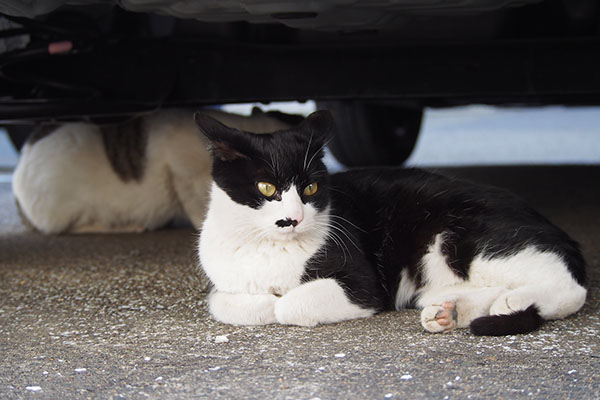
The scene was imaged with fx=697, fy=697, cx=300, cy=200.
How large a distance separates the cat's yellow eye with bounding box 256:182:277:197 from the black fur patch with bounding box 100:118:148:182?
2088 millimetres

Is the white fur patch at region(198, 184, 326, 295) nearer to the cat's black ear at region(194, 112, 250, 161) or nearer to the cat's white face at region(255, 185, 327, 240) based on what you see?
the cat's white face at region(255, 185, 327, 240)

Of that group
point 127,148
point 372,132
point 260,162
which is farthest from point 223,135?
point 372,132

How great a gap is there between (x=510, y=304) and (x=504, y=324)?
96mm

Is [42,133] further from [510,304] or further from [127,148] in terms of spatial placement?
[510,304]

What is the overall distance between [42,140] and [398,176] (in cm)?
263

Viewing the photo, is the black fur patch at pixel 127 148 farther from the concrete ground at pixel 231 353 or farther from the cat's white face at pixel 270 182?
the cat's white face at pixel 270 182

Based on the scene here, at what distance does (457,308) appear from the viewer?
6.95 feet

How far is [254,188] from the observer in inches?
86.8

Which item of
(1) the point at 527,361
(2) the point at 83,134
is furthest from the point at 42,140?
(1) the point at 527,361

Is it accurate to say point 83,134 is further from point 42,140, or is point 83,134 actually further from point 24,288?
point 24,288

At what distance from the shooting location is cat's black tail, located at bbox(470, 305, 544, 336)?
6.56ft

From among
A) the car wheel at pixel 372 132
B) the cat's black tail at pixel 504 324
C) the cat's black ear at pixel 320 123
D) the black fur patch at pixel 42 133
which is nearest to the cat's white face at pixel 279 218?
the cat's black ear at pixel 320 123

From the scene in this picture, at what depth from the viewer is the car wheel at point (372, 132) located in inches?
217

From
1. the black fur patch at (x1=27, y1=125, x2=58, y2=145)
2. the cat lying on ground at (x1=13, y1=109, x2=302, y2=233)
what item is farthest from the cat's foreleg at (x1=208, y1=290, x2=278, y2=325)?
the black fur patch at (x1=27, y1=125, x2=58, y2=145)
